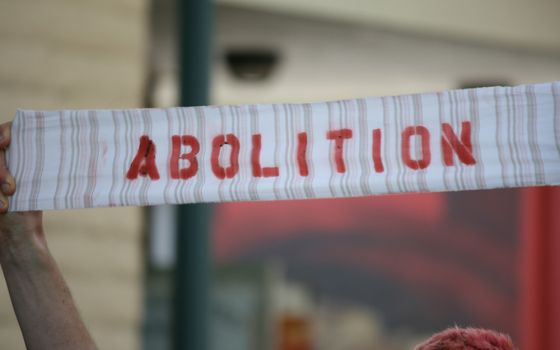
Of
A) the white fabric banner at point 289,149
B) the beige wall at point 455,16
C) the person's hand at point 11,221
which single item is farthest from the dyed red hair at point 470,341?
the beige wall at point 455,16

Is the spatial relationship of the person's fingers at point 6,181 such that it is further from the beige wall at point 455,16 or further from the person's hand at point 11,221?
the beige wall at point 455,16

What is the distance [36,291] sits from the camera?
212 cm

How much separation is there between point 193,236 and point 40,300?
1663 millimetres

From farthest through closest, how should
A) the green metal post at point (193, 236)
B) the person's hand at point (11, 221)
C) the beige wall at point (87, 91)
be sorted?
1. the beige wall at point (87, 91)
2. the green metal post at point (193, 236)
3. the person's hand at point (11, 221)

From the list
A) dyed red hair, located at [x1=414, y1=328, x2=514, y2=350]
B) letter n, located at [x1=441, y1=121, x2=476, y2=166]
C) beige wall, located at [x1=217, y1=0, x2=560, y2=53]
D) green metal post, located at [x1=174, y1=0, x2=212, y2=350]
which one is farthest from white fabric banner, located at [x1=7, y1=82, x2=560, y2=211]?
beige wall, located at [x1=217, y1=0, x2=560, y2=53]

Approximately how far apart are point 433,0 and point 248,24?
4.37 ft

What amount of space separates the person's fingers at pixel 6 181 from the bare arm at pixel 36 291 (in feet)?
0.13

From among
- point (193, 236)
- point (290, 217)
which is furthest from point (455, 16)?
point (193, 236)

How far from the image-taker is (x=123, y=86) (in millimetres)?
4762

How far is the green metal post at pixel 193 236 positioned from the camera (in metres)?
3.72

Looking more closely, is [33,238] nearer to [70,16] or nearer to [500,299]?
[70,16]

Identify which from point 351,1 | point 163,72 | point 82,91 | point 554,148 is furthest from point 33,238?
point 163,72

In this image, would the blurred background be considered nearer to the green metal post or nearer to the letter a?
the green metal post

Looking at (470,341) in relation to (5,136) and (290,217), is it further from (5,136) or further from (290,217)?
(290,217)
